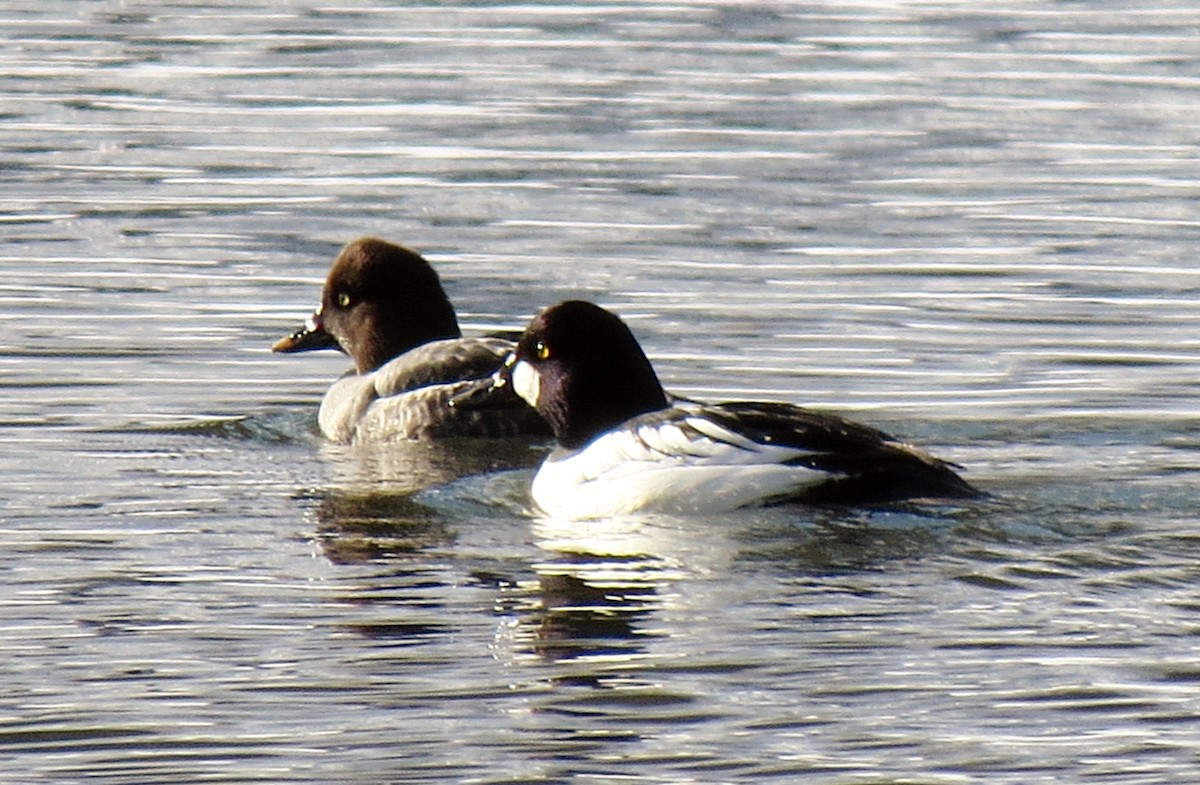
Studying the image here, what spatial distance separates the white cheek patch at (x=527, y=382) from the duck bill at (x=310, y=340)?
2.14 m

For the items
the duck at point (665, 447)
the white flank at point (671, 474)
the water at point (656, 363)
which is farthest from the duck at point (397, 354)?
the white flank at point (671, 474)

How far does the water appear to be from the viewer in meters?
7.47

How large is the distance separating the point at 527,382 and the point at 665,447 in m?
1.07

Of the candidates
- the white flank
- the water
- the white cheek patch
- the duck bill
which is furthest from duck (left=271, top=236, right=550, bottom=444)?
the white flank

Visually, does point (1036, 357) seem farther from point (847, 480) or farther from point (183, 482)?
point (183, 482)

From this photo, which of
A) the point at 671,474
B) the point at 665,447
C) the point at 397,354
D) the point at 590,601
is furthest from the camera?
the point at 397,354

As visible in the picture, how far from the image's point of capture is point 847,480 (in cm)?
982

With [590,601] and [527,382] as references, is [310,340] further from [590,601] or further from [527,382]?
[590,601]

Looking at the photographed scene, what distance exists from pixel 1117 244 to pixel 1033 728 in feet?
30.1

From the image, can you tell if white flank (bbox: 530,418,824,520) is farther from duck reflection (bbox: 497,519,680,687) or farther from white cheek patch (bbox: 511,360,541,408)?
white cheek patch (bbox: 511,360,541,408)

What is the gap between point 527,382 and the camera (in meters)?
11.1

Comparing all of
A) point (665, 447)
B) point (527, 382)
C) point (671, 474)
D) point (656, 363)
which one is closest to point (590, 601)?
point (671, 474)

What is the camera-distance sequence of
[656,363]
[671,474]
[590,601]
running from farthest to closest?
1. [656,363]
2. [671,474]
3. [590,601]

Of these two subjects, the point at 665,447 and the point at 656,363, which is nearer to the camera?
the point at 665,447
